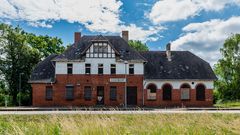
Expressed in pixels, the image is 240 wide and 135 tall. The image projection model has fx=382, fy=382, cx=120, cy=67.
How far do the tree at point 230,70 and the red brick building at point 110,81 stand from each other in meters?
15.6

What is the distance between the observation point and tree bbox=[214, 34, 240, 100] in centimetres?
6075

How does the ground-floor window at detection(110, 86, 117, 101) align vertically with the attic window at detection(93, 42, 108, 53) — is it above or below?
below

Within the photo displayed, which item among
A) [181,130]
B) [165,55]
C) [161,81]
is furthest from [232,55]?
[181,130]

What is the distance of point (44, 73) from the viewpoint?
46281 mm

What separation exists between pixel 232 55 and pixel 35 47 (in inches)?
1319

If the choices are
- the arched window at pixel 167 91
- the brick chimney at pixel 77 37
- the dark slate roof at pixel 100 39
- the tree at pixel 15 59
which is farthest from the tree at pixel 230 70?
the tree at pixel 15 59

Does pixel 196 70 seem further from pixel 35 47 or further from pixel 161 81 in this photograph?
pixel 35 47

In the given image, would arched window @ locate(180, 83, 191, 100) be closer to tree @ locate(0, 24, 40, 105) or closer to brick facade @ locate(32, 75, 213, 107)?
brick facade @ locate(32, 75, 213, 107)

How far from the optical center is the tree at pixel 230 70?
60.8 meters

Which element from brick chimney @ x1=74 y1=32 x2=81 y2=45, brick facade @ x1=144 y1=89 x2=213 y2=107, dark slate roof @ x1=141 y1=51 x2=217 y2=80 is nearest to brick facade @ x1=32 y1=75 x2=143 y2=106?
brick facade @ x1=144 y1=89 x2=213 y2=107

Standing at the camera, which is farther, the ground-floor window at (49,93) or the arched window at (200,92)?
the arched window at (200,92)

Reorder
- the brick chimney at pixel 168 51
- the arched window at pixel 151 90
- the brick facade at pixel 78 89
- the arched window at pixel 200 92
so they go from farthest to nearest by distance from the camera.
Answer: the brick chimney at pixel 168 51 → the arched window at pixel 200 92 → the arched window at pixel 151 90 → the brick facade at pixel 78 89

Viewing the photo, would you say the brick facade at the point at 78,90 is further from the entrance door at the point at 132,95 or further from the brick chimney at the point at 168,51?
the brick chimney at the point at 168,51

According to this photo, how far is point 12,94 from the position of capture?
57.8 m
